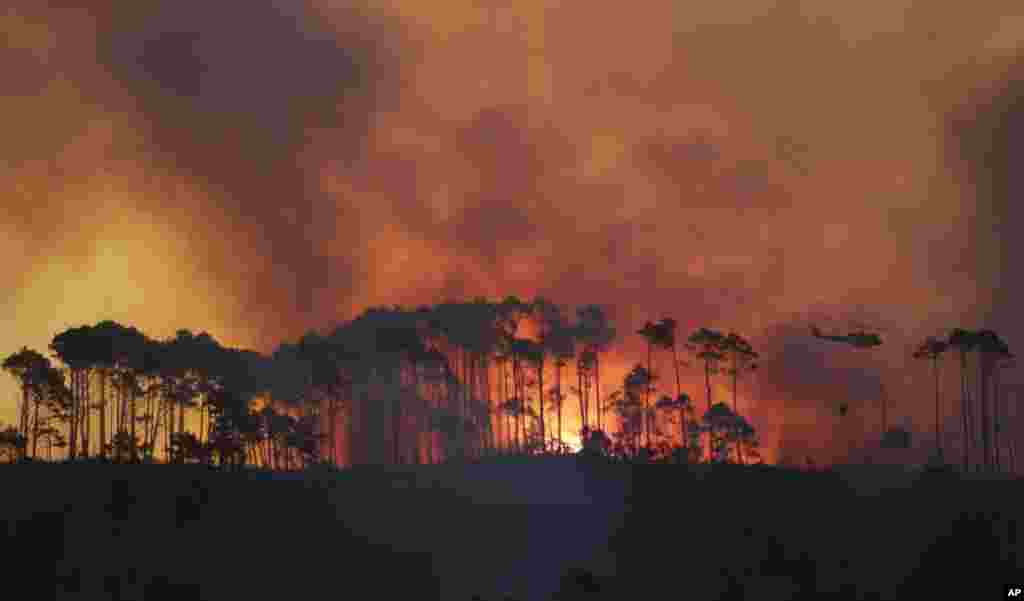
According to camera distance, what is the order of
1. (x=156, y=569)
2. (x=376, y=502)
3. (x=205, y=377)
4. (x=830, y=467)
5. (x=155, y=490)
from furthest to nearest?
(x=205, y=377), (x=830, y=467), (x=376, y=502), (x=155, y=490), (x=156, y=569)

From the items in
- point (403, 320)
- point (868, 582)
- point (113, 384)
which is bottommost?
point (868, 582)

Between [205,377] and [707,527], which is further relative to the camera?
[205,377]

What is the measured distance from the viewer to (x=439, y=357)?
467 feet

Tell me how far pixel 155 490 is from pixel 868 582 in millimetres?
60724

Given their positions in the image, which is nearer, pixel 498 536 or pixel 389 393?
pixel 498 536

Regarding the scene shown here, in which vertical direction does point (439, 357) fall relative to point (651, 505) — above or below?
above

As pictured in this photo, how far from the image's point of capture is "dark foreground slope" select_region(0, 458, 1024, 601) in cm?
7681

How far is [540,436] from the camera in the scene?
141 meters

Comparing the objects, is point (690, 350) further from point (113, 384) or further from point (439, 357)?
point (113, 384)

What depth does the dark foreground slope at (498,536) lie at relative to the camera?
252 feet

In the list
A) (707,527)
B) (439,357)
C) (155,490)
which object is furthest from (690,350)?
(155,490)

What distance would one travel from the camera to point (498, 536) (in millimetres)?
92062

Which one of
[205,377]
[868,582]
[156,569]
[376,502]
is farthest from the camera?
[205,377]

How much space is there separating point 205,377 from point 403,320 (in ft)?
111
